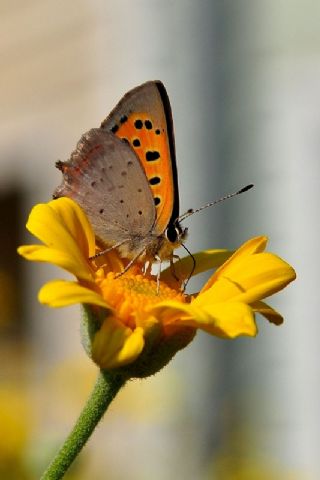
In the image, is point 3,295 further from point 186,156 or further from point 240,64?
point 240,64

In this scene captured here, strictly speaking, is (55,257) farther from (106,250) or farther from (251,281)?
(106,250)

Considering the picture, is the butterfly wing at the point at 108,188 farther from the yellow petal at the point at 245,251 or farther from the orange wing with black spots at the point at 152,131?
the yellow petal at the point at 245,251

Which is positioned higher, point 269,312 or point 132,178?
point 132,178

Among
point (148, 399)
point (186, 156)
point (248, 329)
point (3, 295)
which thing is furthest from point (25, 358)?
point (248, 329)

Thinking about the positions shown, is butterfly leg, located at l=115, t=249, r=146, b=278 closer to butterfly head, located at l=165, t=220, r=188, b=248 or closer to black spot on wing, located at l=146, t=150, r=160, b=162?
butterfly head, located at l=165, t=220, r=188, b=248

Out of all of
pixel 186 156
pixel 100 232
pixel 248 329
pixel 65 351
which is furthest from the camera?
pixel 65 351

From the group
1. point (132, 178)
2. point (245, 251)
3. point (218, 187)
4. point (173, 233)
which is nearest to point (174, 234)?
point (173, 233)

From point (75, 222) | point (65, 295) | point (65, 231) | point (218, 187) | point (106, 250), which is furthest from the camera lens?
point (218, 187)

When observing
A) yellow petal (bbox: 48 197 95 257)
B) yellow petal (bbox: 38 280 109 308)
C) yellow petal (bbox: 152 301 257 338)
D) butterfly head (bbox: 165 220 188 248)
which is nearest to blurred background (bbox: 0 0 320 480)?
butterfly head (bbox: 165 220 188 248)
